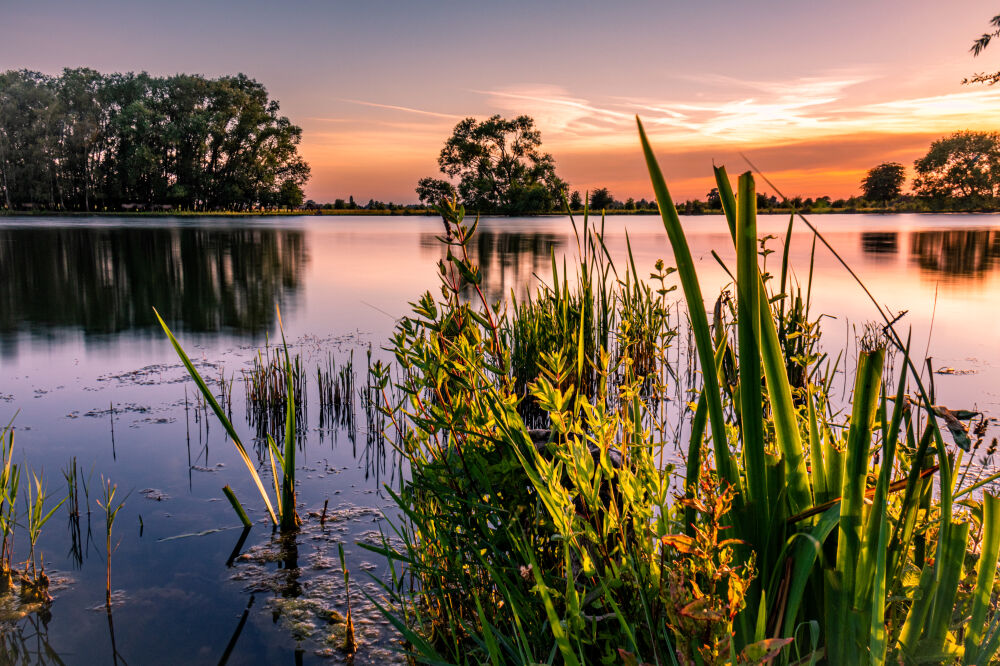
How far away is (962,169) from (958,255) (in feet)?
175

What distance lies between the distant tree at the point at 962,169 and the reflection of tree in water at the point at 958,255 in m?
39.8

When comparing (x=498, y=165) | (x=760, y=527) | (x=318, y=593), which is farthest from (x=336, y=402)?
(x=498, y=165)

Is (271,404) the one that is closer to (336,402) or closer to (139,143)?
(336,402)

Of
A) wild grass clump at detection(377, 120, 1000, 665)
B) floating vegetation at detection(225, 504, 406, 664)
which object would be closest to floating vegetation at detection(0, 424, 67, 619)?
floating vegetation at detection(225, 504, 406, 664)

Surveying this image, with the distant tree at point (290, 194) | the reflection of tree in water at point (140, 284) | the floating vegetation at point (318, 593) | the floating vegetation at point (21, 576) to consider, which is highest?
the distant tree at point (290, 194)

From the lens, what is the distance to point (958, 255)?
19.7 m

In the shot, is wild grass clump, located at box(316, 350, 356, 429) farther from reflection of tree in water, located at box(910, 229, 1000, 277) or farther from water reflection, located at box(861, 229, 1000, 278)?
reflection of tree in water, located at box(910, 229, 1000, 277)

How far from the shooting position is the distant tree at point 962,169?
58.1m

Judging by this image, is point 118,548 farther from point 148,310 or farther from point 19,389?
point 148,310

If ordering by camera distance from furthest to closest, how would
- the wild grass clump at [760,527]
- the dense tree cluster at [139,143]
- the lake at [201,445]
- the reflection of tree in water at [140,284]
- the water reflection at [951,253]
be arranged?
the dense tree cluster at [139,143] → the water reflection at [951,253] → the reflection of tree in water at [140,284] → the lake at [201,445] → the wild grass clump at [760,527]

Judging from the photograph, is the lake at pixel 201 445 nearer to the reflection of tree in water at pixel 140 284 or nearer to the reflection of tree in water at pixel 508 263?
the reflection of tree in water at pixel 140 284

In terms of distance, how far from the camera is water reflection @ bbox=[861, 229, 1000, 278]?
52.3 feet

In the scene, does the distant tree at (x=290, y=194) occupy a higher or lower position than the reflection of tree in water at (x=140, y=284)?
higher

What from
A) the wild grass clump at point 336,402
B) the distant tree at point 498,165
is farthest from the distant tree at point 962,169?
the wild grass clump at point 336,402
